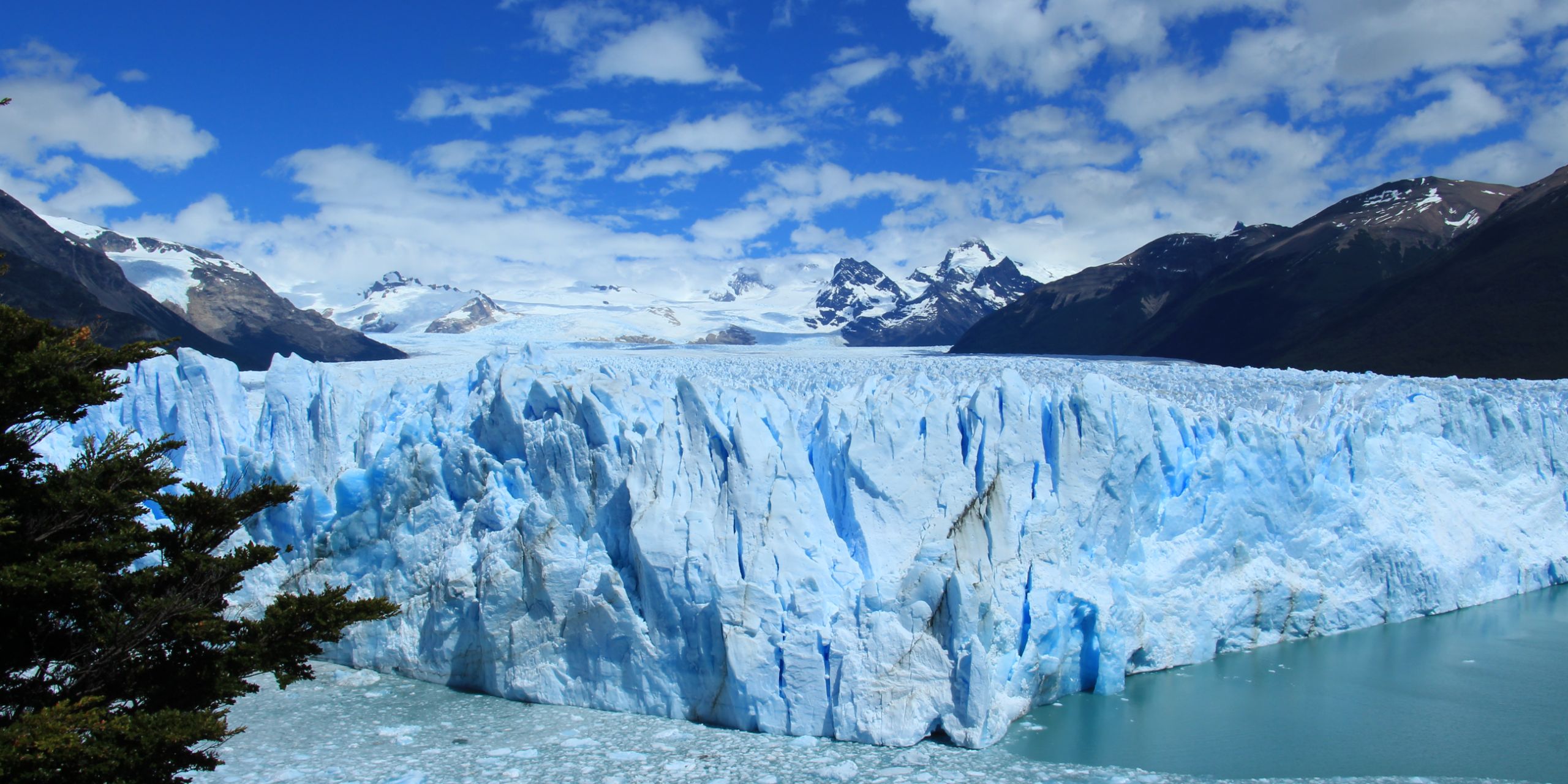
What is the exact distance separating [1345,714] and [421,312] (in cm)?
7532

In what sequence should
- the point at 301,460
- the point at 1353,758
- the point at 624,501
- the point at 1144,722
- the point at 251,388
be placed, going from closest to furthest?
1. the point at 1353,758
2. the point at 1144,722
3. the point at 624,501
4. the point at 301,460
5. the point at 251,388

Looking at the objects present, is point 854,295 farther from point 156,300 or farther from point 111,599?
point 111,599

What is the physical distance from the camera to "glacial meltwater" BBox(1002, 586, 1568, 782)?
7.21 meters

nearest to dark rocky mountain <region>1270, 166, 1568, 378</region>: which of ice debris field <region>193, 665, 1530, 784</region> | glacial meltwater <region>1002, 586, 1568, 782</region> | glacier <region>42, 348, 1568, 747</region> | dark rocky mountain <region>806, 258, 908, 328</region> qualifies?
glacier <region>42, 348, 1568, 747</region>

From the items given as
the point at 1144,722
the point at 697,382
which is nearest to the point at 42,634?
the point at 697,382

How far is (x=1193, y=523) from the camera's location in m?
9.77

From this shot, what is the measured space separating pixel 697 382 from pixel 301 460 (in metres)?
4.71

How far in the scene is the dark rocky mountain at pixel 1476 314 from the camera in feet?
81.3

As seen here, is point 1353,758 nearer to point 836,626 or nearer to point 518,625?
point 836,626

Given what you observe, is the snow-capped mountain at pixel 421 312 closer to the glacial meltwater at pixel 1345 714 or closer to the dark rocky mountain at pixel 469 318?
the dark rocky mountain at pixel 469 318

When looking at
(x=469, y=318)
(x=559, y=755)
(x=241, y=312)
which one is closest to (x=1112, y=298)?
(x=469, y=318)

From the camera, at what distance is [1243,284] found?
40.2 metres

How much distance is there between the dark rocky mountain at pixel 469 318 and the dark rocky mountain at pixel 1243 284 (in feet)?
108

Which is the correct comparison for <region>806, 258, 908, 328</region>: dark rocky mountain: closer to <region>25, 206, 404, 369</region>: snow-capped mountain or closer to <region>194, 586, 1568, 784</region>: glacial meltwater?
<region>25, 206, 404, 369</region>: snow-capped mountain
